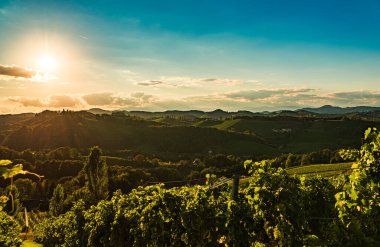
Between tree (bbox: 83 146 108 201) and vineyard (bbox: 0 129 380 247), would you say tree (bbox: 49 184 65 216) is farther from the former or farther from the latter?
vineyard (bbox: 0 129 380 247)

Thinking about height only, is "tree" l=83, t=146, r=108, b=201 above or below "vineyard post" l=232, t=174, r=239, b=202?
below

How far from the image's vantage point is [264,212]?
8.07 metres

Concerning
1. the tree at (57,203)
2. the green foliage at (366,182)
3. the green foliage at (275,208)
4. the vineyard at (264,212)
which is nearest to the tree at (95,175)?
the tree at (57,203)

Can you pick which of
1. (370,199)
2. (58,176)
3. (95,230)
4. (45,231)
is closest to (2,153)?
(58,176)

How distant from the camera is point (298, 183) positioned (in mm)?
9156

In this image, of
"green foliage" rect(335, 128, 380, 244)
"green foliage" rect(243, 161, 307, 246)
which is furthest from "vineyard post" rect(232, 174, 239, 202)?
"green foliage" rect(335, 128, 380, 244)

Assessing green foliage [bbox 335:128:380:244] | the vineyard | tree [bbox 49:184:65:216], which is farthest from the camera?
tree [bbox 49:184:65:216]

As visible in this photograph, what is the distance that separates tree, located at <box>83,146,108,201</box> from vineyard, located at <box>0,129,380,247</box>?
4188cm

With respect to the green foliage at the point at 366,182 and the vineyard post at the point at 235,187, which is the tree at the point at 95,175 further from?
the green foliage at the point at 366,182

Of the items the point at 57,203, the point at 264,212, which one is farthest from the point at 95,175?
the point at 264,212

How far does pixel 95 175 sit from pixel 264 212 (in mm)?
48362

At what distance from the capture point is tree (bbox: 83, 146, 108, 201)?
52.3 m

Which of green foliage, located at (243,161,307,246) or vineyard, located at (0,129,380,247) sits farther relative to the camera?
green foliage, located at (243,161,307,246)

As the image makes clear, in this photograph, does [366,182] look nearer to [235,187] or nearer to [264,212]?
[264,212]
